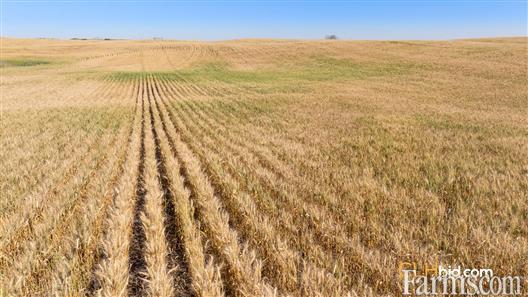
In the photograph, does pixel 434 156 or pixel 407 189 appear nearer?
pixel 407 189

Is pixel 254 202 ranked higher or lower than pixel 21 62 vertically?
lower

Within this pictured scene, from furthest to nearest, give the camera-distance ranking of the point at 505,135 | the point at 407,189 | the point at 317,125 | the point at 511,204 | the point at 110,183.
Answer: the point at 317,125
the point at 505,135
the point at 110,183
the point at 407,189
the point at 511,204

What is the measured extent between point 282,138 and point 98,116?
9.86 meters

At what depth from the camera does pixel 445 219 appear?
4.82 meters

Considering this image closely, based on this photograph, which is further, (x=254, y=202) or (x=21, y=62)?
(x=21, y=62)

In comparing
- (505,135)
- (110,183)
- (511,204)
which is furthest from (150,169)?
(505,135)

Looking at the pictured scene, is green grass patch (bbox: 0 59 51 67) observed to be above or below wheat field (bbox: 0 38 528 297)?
above

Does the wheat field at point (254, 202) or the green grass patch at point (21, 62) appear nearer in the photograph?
the wheat field at point (254, 202)

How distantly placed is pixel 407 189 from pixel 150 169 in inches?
214

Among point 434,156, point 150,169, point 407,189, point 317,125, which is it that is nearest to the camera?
point 407,189

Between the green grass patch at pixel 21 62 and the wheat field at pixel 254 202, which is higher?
the green grass patch at pixel 21 62

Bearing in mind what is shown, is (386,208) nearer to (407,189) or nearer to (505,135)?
(407,189)

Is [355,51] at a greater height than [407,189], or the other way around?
[355,51]

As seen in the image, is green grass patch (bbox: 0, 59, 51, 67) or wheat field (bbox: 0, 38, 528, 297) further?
green grass patch (bbox: 0, 59, 51, 67)
